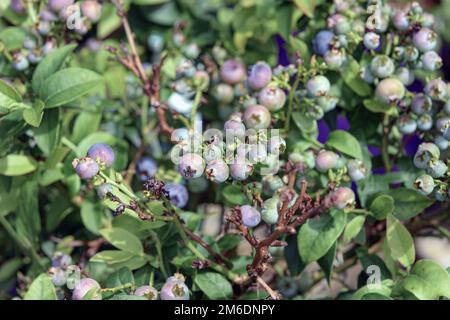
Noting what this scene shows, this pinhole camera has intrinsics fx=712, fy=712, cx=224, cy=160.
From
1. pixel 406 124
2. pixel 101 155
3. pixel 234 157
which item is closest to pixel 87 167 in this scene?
pixel 101 155

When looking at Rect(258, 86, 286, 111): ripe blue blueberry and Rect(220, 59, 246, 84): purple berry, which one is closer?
Rect(258, 86, 286, 111): ripe blue blueberry

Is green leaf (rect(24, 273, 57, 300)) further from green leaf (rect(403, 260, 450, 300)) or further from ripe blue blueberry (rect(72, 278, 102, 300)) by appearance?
green leaf (rect(403, 260, 450, 300))

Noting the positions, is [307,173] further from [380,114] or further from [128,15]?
[128,15]

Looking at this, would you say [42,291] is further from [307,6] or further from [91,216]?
[307,6]

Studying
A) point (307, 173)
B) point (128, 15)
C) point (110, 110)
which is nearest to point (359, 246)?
point (307, 173)

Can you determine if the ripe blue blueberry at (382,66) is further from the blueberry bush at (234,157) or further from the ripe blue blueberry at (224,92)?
the ripe blue blueberry at (224,92)

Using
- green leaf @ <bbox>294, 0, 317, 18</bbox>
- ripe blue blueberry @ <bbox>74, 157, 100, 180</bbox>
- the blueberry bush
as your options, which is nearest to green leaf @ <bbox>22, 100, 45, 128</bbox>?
the blueberry bush
